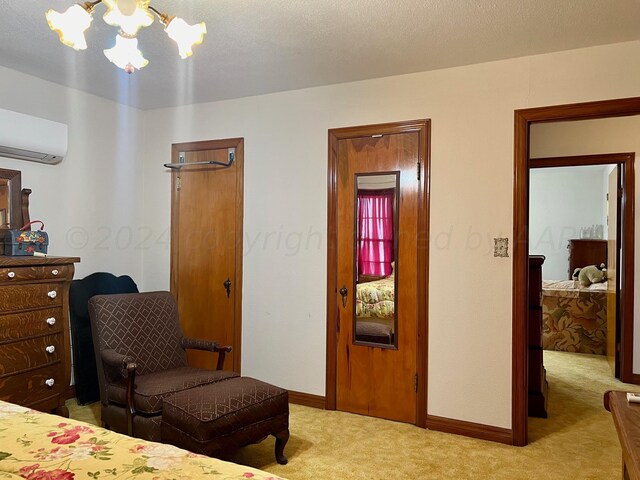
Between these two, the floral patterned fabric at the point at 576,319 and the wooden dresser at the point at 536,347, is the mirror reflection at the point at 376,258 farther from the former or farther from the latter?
the floral patterned fabric at the point at 576,319

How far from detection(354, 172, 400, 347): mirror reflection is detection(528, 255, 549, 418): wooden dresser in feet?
3.53

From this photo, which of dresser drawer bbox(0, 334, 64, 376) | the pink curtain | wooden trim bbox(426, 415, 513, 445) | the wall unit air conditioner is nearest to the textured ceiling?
the wall unit air conditioner

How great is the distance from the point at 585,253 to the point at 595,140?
354 cm

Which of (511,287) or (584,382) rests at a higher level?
(511,287)

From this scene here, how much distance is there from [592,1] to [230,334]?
11.1ft

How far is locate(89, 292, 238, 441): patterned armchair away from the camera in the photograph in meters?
2.87

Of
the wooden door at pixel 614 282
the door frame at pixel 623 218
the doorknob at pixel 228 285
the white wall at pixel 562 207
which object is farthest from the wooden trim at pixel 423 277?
the white wall at pixel 562 207

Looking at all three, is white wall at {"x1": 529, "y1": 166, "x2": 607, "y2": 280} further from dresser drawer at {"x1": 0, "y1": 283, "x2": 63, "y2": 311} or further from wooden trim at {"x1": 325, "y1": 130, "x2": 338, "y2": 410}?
dresser drawer at {"x1": 0, "y1": 283, "x2": 63, "y2": 311}

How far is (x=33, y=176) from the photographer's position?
3.72m

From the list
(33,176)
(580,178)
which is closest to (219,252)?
(33,176)

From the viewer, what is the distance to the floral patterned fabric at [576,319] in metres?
5.88

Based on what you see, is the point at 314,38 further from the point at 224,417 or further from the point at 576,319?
the point at 576,319

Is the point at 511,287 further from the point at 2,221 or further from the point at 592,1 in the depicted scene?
the point at 2,221

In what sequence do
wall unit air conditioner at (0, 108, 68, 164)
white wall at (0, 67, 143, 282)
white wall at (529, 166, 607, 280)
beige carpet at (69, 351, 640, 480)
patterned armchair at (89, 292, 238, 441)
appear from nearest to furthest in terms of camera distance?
beige carpet at (69, 351, 640, 480) < patterned armchair at (89, 292, 238, 441) < wall unit air conditioner at (0, 108, 68, 164) < white wall at (0, 67, 143, 282) < white wall at (529, 166, 607, 280)
